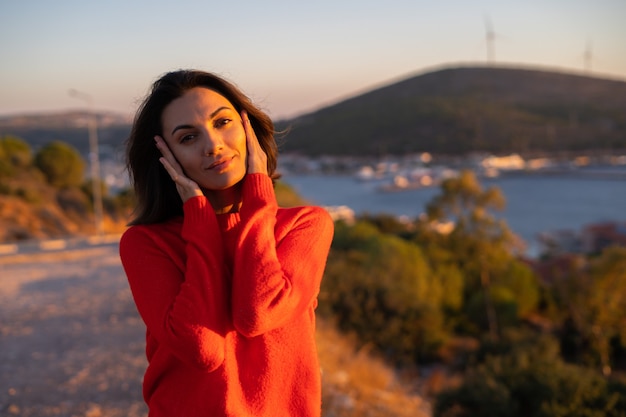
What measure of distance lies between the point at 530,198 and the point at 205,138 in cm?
5098

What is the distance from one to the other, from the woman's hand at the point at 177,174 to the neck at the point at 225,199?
0.09 meters

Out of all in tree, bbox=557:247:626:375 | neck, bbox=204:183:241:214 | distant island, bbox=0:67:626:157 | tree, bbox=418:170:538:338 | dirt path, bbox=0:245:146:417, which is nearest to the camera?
neck, bbox=204:183:241:214

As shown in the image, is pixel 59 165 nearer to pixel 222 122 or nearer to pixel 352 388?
pixel 352 388

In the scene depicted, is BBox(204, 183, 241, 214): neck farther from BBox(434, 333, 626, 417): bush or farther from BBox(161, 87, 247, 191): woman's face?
BBox(434, 333, 626, 417): bush

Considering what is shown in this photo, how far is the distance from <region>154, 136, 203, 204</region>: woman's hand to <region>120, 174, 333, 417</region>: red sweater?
0.13 ft

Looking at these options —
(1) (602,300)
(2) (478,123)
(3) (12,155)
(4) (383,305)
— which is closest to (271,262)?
(4) (383,305)

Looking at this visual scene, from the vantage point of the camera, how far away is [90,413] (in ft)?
14.4

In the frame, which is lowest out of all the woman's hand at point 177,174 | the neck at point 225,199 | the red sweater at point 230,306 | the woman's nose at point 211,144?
the red sweater at point 230,306

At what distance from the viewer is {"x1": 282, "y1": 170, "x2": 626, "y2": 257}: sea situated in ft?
132

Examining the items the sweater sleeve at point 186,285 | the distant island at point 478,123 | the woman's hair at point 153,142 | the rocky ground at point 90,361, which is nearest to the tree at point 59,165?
the rocky ground at point 90,361

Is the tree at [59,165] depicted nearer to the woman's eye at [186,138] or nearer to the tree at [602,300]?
the tree at [602,300]

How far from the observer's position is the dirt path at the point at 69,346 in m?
4.68

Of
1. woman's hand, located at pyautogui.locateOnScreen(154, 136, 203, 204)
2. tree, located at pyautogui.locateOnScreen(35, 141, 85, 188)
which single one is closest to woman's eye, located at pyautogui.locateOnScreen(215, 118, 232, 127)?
woman's hand, located at pyautogui.locateOnScreen(154, 136, 203, 204)

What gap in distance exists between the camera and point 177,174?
1.40m
